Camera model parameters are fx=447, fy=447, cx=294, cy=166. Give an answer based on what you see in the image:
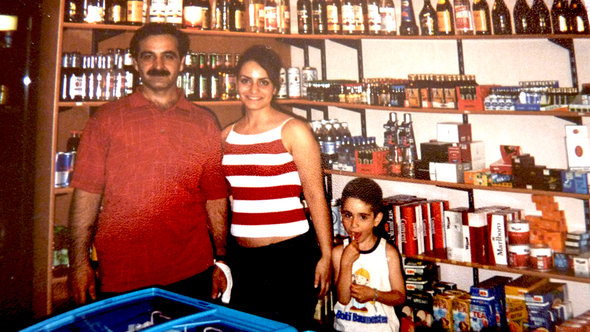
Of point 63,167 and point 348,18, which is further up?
point 348,18

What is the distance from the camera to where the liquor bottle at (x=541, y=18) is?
5.83ft

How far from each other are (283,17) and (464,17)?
0.82 meters

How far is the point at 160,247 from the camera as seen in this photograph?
5.59 ft

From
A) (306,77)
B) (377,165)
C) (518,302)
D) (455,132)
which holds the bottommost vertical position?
(518,302)

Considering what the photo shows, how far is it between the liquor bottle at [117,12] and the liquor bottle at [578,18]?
1.78 metres

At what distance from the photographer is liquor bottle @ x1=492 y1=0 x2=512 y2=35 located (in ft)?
6.25

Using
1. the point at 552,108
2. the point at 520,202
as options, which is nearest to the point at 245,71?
the point at 552,108

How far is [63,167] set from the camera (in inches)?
73.9

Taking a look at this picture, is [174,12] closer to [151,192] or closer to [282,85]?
[282,85]

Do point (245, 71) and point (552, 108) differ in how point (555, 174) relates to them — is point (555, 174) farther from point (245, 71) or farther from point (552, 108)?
point (245, 71)

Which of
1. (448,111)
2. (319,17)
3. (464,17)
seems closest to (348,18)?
(319,17)

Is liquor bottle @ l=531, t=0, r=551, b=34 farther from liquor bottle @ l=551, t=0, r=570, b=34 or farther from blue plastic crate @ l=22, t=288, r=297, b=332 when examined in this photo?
blue plastic crate @ l=22, t=288, r=297, b=332

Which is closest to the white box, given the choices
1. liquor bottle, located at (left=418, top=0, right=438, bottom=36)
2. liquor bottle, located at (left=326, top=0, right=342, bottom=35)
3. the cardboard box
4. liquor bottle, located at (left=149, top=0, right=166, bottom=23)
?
the cardboard box

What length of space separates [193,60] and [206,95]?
6.4 inches
